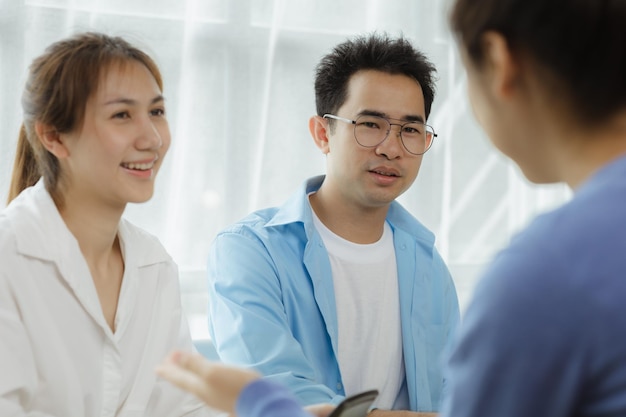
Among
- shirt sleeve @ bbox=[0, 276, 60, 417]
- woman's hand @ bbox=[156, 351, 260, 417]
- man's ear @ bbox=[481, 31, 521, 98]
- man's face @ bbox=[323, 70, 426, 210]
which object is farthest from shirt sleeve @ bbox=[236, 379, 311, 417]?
man's face @ bbox=[323, 70, 426, 210]

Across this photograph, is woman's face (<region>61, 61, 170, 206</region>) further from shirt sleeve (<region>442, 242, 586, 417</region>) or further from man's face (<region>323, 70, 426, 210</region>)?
shirt sleeve (<region>442, 242, 586, 417</region>)

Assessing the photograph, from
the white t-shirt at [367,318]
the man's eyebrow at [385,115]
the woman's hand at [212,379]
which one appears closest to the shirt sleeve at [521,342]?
the woman's hand at [212,379]

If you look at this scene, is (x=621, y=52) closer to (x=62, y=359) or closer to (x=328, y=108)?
(x=62, y=359)

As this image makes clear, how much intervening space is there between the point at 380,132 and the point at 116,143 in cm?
83

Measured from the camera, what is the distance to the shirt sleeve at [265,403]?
0.96 metres

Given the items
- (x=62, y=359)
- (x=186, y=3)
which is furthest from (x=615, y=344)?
(x=186, y=3)

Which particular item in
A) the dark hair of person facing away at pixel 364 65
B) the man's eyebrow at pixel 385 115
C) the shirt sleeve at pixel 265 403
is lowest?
the shirt sleeve at pixel 265 403

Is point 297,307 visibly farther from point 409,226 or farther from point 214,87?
point 214,87

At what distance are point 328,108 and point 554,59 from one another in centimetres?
157

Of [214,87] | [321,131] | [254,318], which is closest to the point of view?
[254,318]

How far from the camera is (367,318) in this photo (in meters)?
2.20

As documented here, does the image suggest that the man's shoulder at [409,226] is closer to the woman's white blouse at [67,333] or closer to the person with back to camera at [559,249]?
the woman's white blouse at [67,333]

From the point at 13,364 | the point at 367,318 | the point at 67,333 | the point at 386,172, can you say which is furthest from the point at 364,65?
the point at 13,364

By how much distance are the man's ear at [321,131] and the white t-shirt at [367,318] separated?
0.23 m
